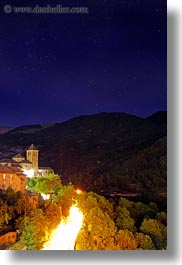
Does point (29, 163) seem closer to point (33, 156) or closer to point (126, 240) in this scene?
point (33, 156)

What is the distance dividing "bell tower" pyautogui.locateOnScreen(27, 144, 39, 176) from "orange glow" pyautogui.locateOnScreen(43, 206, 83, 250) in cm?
24

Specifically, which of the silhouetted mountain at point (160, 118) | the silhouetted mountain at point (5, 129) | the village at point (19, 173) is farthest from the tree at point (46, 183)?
the silhouetted mountain at point (160, 118)

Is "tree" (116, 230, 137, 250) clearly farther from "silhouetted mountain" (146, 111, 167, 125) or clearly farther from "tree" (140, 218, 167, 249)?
"silhouetted mountain" (146, 111, 167, 125)

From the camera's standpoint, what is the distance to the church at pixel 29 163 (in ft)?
12.3

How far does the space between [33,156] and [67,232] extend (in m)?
0.36

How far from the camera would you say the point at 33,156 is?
3.76 meters

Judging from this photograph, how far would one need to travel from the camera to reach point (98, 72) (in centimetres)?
378

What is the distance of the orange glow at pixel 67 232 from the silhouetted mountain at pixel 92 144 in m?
0.14

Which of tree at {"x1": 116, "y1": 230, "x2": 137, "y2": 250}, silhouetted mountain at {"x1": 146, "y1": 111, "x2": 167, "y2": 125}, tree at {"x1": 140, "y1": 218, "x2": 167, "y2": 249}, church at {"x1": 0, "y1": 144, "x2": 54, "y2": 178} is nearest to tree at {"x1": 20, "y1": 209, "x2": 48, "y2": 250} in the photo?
church at {"x1": 0, "y1": 144, "x2": 54, "y2": 178}

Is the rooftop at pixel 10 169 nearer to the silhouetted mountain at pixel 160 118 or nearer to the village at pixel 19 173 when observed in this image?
the village at pixel 19 173

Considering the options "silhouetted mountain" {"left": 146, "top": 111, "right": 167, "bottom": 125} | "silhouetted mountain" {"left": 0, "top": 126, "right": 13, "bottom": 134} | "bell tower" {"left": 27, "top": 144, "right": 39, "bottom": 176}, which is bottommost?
"bell tower" {"left": 27, "top": 144, "right": 39, "bottom": 176}

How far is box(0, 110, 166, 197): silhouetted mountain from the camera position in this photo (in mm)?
3758

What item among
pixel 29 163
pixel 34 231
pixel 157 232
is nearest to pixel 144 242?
pixel 157 232

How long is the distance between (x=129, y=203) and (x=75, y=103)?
498mm
